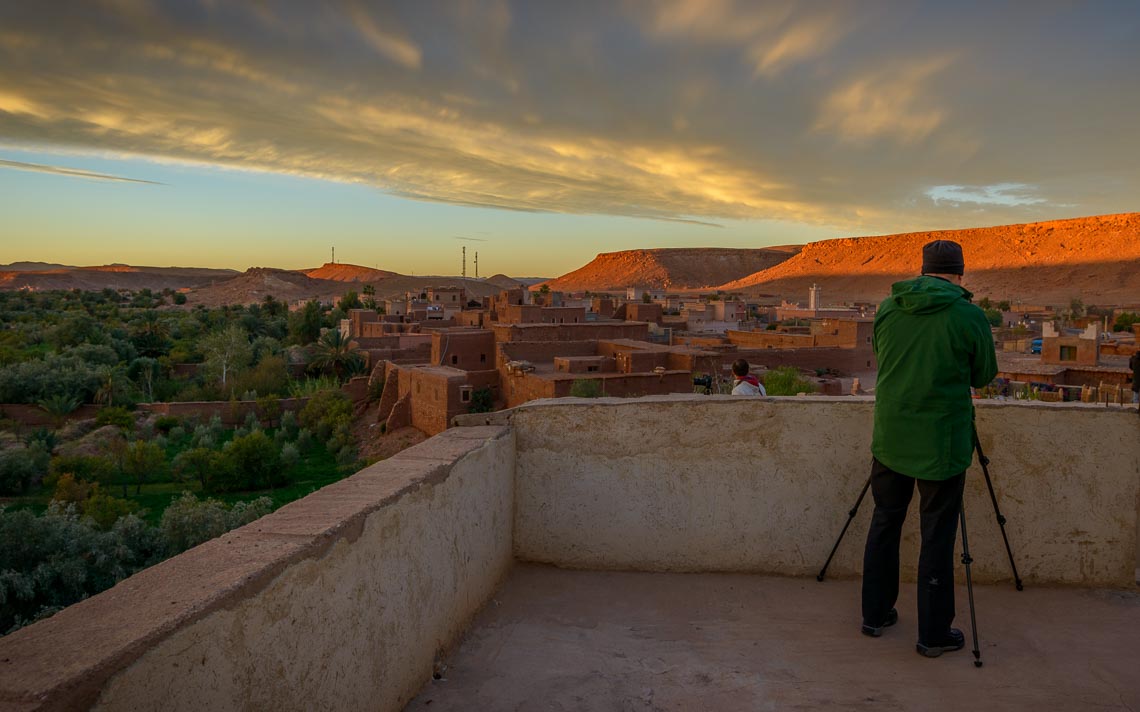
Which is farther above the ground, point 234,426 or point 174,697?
point 174,697

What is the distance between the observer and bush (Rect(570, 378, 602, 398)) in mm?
17938

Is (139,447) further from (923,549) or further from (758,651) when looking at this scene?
(923,549)

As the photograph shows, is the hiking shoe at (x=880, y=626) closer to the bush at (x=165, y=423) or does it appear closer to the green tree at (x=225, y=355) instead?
the bush at (x=165, y=423)

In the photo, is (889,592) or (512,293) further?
(512,293)

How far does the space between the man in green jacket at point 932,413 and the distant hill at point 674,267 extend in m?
114

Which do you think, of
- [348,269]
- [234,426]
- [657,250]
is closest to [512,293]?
[234,426]

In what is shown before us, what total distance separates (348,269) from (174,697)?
156 m

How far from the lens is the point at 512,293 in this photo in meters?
35.4

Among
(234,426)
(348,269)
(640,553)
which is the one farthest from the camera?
(348,269)

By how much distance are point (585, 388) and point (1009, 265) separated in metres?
79.5

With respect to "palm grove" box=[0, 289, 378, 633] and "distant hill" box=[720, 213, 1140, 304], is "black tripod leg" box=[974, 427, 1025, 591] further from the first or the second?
"distant hill" box=[720, 213, 1140, 304]

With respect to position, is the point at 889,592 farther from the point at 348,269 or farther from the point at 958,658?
the point at 348,269

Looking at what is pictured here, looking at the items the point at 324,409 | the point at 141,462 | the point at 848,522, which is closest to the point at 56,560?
the point at 141,462

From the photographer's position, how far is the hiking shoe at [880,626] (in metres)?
2.83
